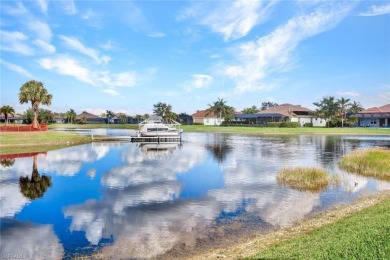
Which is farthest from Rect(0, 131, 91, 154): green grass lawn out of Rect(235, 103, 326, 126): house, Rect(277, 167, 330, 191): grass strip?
Rect(235, 103, 326, 126): house

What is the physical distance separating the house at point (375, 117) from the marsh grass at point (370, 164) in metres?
98.5

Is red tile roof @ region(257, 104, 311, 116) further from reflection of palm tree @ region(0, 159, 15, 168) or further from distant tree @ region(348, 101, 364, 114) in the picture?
reflection of palm tree @ region(0, 159, 15, 168)

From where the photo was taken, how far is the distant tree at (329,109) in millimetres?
117500

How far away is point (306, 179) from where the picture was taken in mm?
24734

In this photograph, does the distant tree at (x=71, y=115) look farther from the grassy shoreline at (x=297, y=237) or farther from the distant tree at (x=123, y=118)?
the grassy shoreline at (x=297, y=237)

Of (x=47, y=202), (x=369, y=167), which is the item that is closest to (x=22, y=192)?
(x=47, y=202)

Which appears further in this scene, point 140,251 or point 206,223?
point 206,223

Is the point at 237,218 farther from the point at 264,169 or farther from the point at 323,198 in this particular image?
the point at 264,169

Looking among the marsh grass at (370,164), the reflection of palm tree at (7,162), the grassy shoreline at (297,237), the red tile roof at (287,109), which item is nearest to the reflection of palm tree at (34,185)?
the reflection of palm tree at (7,162)

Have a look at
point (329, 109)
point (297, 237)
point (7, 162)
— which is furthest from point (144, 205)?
point (329, 109)

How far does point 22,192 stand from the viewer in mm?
22203

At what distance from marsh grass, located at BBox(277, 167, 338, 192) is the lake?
899mm

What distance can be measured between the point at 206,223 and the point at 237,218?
1.63 m

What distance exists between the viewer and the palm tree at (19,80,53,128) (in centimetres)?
8094
